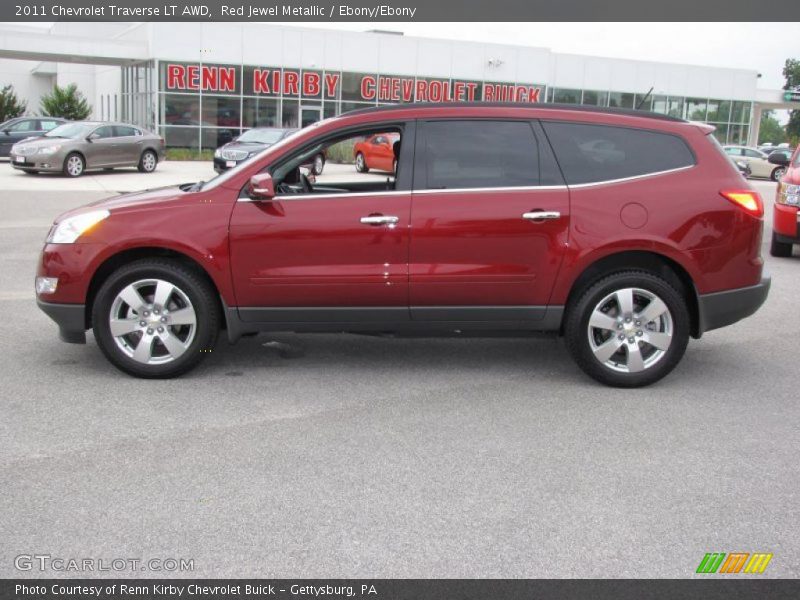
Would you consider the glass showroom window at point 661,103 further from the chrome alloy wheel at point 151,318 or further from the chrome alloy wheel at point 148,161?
the chrome alloy wheel at point 151,318

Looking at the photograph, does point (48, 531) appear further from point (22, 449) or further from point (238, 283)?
point (238, 283)

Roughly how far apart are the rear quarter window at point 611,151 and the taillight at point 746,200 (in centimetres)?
33

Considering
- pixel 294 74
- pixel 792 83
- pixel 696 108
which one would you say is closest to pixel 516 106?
pixel 294 74

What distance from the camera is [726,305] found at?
5.75m

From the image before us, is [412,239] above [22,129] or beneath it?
above

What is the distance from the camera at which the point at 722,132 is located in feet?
164

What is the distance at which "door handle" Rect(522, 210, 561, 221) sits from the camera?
5.56 metres

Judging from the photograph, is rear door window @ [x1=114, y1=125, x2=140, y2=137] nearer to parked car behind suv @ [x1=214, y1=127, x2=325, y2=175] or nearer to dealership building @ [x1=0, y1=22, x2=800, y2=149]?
parked car behind suv @ [x1=214, y1=127, x2=325, y2=175]

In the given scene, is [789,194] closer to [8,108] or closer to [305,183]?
[305,183]

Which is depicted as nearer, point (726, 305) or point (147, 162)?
point (726, 305)

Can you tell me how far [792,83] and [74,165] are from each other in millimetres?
105052

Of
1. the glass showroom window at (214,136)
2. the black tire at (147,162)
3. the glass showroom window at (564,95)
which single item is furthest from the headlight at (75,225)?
the glass showroom window at (564,95)

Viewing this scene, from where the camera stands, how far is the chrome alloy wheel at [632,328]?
18.5 ft
